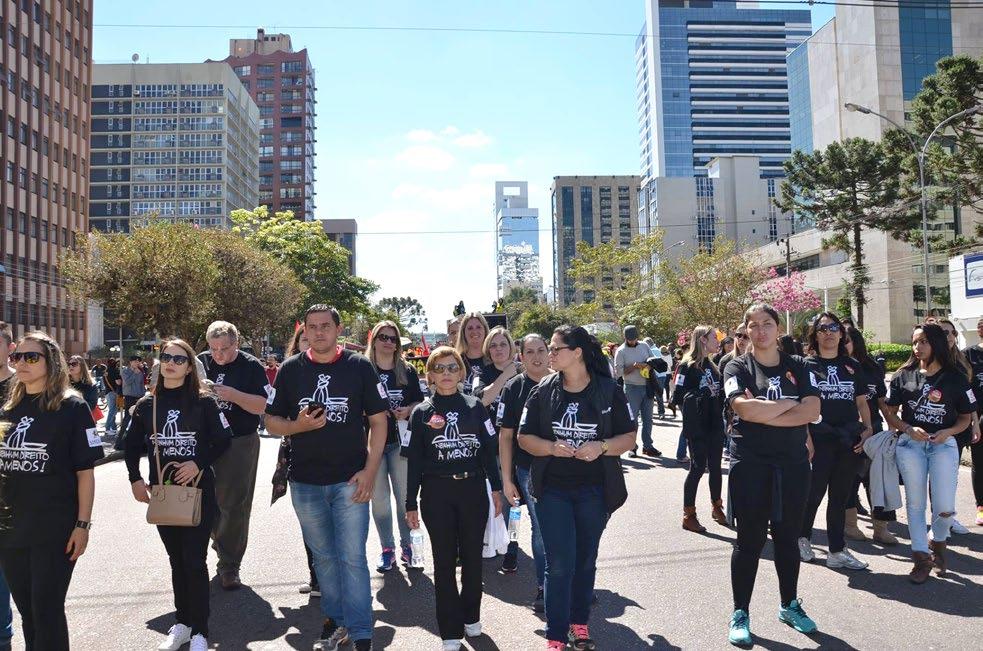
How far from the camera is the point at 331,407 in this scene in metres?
4.59

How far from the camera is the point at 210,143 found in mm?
103625

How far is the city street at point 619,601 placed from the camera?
483 centimetres

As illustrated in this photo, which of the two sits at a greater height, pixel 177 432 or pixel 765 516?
pixel 177 432

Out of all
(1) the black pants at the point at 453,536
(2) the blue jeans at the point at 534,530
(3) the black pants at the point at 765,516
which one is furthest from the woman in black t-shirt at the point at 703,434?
(1) the black pants at the point at 453,536

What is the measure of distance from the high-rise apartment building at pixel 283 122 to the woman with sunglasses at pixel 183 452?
132 meters

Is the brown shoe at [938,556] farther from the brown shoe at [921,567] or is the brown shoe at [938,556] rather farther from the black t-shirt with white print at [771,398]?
the black t-shirt with white print at [771,398]

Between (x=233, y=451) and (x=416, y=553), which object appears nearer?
(x=233, y=451)

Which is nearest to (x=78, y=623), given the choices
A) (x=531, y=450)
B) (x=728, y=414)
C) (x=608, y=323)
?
(x=531, y=450)

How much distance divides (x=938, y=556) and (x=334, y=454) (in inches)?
182

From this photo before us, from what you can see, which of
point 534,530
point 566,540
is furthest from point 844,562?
point 566,540

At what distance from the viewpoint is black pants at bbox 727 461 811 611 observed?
481 centimetres

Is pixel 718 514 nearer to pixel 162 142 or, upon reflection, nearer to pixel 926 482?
pixel 926 482

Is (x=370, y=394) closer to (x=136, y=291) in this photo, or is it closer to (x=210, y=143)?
(x=136, y=291)

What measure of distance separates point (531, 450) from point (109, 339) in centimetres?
10408
